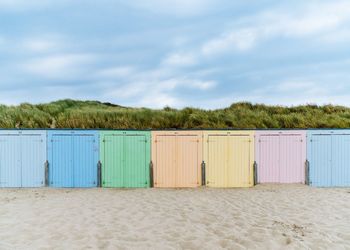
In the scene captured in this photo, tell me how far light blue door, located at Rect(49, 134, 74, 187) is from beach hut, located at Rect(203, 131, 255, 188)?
4.67 metres

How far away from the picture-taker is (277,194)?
10562 mm

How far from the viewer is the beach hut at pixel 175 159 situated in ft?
38.9

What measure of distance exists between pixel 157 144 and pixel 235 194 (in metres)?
3.13

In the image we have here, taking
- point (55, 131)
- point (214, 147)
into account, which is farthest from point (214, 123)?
point (55, 131)

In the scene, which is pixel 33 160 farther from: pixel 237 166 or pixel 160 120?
pixel 160 120

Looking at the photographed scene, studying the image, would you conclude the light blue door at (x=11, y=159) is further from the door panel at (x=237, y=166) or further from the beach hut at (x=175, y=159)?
the door panel at (x=237, y=166)

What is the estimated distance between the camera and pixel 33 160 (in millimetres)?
11906

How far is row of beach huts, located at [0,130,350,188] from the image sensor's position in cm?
1186

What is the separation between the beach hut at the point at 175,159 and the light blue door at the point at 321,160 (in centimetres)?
393

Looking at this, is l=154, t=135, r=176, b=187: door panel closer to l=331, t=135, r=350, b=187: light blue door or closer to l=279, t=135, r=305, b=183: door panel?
l=279, t=135, r=305, b=183: door panel

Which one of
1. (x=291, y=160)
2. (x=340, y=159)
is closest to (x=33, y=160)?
(x=291, y=160)

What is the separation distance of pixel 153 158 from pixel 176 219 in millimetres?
4443

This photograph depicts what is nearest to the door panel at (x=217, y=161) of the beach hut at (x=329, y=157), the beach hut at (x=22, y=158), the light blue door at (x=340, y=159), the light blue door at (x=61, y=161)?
the beach hut at (x=329, y=157)

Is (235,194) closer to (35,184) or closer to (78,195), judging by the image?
(78,195)
